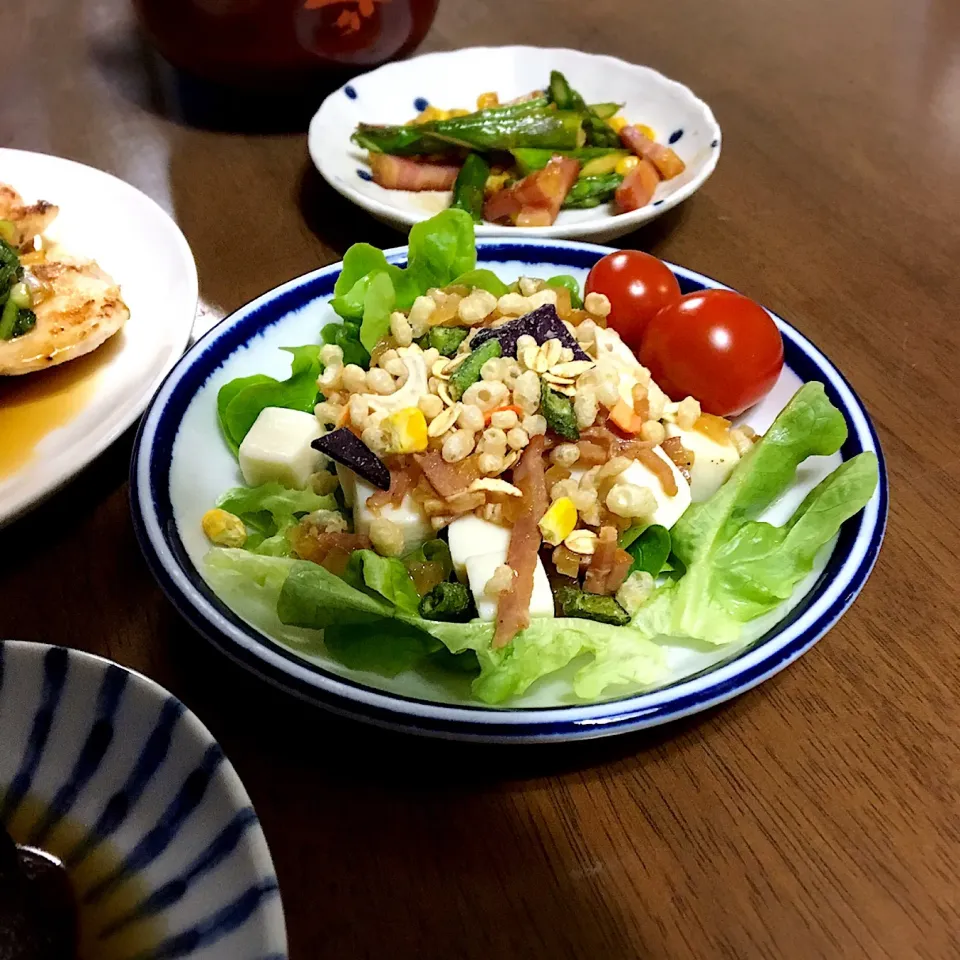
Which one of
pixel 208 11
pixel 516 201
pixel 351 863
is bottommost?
pixel 351 863

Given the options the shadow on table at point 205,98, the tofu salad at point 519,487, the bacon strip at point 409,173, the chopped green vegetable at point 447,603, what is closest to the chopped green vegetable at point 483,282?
the tofu salad at point 519,487

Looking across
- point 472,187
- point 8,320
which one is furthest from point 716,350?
point 8,320

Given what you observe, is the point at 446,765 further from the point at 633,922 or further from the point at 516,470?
the point at 516,470

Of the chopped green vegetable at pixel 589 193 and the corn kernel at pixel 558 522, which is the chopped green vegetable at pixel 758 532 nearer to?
Result: the corn kernel at pixel 558 522

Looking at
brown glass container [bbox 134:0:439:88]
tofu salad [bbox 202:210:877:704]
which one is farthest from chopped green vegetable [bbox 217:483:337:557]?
brown glass container [bbox 134:0:439:88]

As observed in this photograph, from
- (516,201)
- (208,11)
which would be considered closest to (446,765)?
(516,201)

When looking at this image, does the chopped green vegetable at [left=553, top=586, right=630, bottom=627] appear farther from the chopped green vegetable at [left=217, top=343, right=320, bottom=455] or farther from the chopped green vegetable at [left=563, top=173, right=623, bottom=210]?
the chopped green vegetable at [left=563, top=173, right=623, bottom=210]
